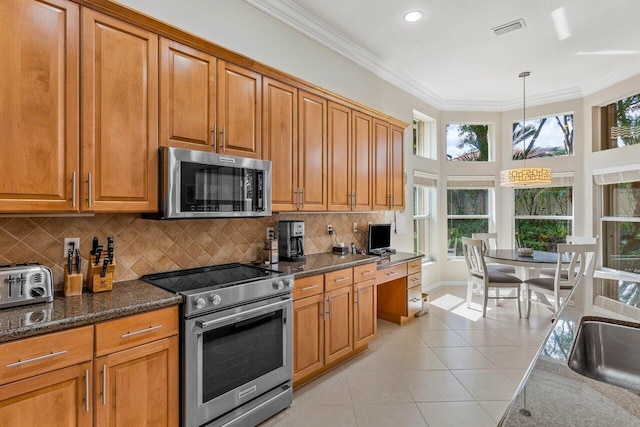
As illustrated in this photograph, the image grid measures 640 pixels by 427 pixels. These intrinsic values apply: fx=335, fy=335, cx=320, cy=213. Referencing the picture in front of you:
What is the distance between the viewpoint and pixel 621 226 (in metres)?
4.79

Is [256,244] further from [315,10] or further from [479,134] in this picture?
[479,134]

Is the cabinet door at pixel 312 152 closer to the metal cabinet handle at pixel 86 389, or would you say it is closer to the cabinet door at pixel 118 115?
the cabinet door at pixel 118 115

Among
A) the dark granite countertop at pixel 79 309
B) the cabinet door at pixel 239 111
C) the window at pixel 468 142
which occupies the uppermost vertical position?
the window at pixel 468 142

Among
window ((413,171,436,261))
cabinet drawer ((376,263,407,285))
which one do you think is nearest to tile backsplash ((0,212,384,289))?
cabinet drawer ((376,263,407,285))

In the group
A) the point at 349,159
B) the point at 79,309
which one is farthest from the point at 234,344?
the point at 349,159

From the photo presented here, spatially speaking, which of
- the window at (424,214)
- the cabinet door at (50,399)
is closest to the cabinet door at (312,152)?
the cabinet door at (50,399)

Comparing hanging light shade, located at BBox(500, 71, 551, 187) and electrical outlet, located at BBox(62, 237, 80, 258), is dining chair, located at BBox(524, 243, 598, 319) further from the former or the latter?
electrical outlet, located at BBox(62, 237, 80, 258)

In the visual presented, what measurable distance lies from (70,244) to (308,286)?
1.56 metres

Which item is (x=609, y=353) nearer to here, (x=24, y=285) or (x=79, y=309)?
(x=79, y=309)

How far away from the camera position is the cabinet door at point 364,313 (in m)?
3.06

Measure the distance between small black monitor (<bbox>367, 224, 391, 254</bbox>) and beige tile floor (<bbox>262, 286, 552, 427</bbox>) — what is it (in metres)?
0.90

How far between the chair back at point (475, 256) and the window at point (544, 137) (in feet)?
7.91

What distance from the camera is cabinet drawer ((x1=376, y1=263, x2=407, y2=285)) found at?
347 centimetres

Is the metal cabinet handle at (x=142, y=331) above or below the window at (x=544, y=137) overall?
below
